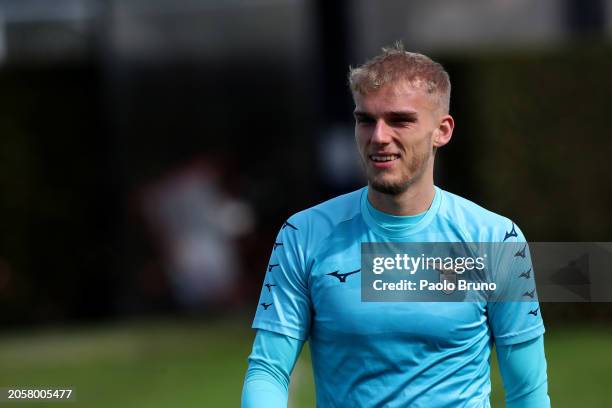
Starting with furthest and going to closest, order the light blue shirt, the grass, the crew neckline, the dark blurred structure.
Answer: the dark blurred structure, the grass, the crew neckline, the light blue shirt

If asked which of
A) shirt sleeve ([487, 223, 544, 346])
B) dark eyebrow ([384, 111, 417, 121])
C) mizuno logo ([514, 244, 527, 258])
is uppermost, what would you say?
dark eyebrow ([384, 111, 417, 121])

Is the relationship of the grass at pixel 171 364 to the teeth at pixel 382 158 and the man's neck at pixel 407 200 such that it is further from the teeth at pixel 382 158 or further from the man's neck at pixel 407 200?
the teeth at pixel 382 158

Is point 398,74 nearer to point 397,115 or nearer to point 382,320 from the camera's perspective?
point 397,115

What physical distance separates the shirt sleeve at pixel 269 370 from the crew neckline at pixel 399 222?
507 millimetres

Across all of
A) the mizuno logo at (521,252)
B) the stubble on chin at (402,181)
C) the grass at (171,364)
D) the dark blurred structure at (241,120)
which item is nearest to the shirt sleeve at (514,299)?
the mizuno logo at (521,252)

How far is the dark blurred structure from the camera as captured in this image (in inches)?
537

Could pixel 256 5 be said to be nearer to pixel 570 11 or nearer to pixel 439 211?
pixel 570 11

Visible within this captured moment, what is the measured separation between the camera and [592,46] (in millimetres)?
13633

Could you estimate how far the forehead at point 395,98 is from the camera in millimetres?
4047

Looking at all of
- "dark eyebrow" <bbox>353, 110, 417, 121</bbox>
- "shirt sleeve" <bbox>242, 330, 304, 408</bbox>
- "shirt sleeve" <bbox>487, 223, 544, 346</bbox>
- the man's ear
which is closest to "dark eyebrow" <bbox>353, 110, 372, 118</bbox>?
"dark eyebrow" <bbox>353, 110, 417, 121</bbox>

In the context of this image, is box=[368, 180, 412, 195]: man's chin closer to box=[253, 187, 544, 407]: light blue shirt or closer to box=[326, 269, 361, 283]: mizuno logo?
box=[253, 187, 544, 407]: light blue shirt

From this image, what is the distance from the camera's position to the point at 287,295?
4.20m

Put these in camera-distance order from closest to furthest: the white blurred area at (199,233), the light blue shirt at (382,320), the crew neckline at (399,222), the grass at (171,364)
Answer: the light blue shirt at (382,320)
the crew neckline at (399,222)
the grass at (171,364)
the white blurred area at (199,233)

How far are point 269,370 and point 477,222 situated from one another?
924 mm
